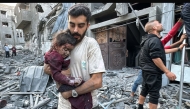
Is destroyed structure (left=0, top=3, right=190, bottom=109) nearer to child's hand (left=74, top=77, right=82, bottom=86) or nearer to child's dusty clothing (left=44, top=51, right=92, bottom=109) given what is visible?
child's dusty clothing (left=44, top=51, right=92, bottom=109)

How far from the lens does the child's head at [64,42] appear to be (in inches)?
50.8

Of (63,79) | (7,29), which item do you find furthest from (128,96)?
(7,29)

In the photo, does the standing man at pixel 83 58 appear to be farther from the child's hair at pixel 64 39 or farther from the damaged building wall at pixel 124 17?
the damaged building wall at pixel 124 17

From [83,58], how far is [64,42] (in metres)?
0.27

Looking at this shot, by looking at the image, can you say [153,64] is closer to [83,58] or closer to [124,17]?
[83,58]

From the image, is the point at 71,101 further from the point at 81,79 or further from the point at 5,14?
the point at 5,14

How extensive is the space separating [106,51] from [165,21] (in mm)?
4348

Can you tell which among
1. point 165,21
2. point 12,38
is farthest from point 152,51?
point 12,38

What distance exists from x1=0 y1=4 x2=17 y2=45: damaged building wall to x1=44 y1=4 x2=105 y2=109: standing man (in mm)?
37947

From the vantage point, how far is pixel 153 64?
2.36 metres

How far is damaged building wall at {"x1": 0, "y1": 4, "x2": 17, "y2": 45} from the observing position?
31375 millimetres

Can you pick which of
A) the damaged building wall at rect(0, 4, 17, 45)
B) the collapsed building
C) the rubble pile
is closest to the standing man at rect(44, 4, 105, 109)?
the rubble pile

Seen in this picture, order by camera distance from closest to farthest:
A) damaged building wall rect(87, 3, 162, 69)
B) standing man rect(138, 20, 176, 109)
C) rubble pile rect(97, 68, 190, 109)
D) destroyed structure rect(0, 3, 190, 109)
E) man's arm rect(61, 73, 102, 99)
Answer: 1. man's arm rect(61, 73, 102, 99)
2. standing man rect(138, 20, 176, 109)
3. rubble pile rect(97, 68, 190, 109)
4. destroyed structure rect(0, 3, 190, 109)
5. damaged building wall rect(87, 3, 162, 69)

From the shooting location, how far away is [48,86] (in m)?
5.66
